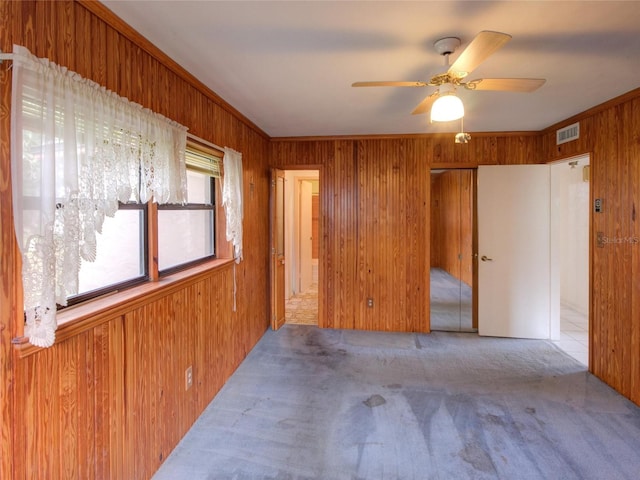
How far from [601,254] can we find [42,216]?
12.7 ft

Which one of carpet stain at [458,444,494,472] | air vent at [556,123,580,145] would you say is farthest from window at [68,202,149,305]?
air vent at [556,123,580,145]

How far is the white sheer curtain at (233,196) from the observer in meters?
2.78

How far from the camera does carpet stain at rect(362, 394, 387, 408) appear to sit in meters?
2.58

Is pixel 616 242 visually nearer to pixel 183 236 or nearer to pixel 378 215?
pixel 378 215

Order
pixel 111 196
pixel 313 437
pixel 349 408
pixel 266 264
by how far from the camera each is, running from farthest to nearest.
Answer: pixel 266 264
pixel 349 408
pixel 313 437
pixel 111 196

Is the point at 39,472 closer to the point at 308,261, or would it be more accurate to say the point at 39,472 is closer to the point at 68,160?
the point at 68,160

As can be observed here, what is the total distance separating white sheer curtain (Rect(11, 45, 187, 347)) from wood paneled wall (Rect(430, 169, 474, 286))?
3.54 metres

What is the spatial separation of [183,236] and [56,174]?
1.37 metres

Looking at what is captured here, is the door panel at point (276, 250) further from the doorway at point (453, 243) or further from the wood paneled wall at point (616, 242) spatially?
the wood paneled wall at point (616, 242)

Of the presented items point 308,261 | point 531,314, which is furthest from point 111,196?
point 308,261

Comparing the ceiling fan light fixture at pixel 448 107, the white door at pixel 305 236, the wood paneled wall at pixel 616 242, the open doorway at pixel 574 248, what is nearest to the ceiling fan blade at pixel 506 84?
the ceiling fan light fixture at pixel 448 107

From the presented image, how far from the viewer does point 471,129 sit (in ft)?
12.7

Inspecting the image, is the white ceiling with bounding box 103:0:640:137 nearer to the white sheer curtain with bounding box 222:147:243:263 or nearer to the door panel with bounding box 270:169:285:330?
the white sheer curtain with bounding box 222:147:243:263

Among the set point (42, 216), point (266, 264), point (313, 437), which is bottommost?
point (313, 437)
